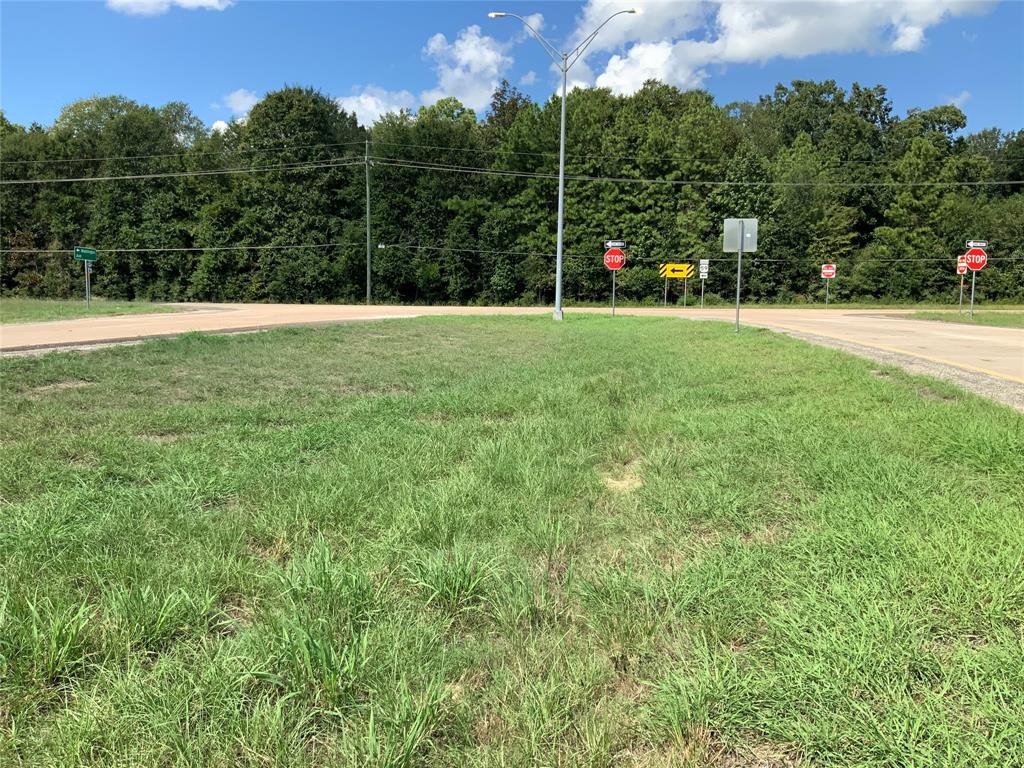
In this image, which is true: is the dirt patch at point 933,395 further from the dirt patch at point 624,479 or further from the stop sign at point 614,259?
the stop sign at point 614,259

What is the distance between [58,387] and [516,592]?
7.90 m

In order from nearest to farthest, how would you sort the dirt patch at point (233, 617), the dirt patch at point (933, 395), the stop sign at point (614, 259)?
the dirt patch at point (233, 617), the dirt patch at point (933, 395), the stop sign at point (614, 259)

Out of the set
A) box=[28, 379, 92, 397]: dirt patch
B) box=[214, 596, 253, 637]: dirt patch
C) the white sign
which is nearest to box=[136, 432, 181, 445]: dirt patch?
box=[28, 379, 92, 397]: dirt patch

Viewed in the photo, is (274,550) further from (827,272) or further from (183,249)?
(183,249)

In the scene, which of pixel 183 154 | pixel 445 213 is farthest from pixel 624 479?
pixel 183 154

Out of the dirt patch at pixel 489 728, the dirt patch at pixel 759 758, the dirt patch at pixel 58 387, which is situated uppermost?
the dirt patch at pixel 58 387

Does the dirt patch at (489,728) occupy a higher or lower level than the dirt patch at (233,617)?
lower

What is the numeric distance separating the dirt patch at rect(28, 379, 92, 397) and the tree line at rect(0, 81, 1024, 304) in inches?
1558

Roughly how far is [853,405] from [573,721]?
18.4ft

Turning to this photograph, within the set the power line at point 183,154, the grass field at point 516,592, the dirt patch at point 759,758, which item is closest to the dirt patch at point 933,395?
the grass field at point 516,592

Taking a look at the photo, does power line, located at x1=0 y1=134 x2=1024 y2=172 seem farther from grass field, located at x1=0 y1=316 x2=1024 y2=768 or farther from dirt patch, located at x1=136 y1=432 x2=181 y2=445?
dirt patch, located at x1=136 y1=432 x2=181 y2=445

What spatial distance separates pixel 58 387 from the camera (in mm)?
8016

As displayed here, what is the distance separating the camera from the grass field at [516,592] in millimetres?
1923

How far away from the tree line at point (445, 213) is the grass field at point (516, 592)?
143ft
